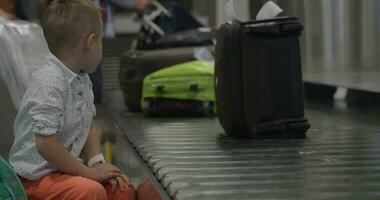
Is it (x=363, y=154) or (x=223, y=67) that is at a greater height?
(x=223, y=67)

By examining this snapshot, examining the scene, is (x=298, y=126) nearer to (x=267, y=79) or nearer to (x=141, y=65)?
(x=267, y=79)

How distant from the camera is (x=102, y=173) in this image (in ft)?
6.10

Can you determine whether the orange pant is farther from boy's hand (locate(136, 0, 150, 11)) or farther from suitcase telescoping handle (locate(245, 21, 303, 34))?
boy's hand (locate(136, 0, 150, 11))

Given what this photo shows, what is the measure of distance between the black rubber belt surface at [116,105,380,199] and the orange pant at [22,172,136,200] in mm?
167

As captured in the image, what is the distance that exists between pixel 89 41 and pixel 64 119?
0.23 m

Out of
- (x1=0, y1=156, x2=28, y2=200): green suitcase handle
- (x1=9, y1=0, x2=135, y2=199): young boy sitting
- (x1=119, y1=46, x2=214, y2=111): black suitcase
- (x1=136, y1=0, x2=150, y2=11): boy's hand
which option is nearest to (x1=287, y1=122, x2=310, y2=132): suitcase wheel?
(x1=9, y1=0, x2=135, y2=199): young boy sitting

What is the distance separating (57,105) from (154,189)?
33 cm

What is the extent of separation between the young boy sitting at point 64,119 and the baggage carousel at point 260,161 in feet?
0.62

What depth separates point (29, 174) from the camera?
1.81 m

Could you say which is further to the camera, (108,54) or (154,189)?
(108,54)

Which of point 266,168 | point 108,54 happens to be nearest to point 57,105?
point 266,168

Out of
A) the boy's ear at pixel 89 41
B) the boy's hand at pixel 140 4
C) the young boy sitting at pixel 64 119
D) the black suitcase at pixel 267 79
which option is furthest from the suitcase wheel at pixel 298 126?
the boy's hand at pixel 140 4

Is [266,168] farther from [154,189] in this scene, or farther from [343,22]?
[343,22]

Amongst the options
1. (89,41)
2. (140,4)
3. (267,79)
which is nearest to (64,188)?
(89,41)
